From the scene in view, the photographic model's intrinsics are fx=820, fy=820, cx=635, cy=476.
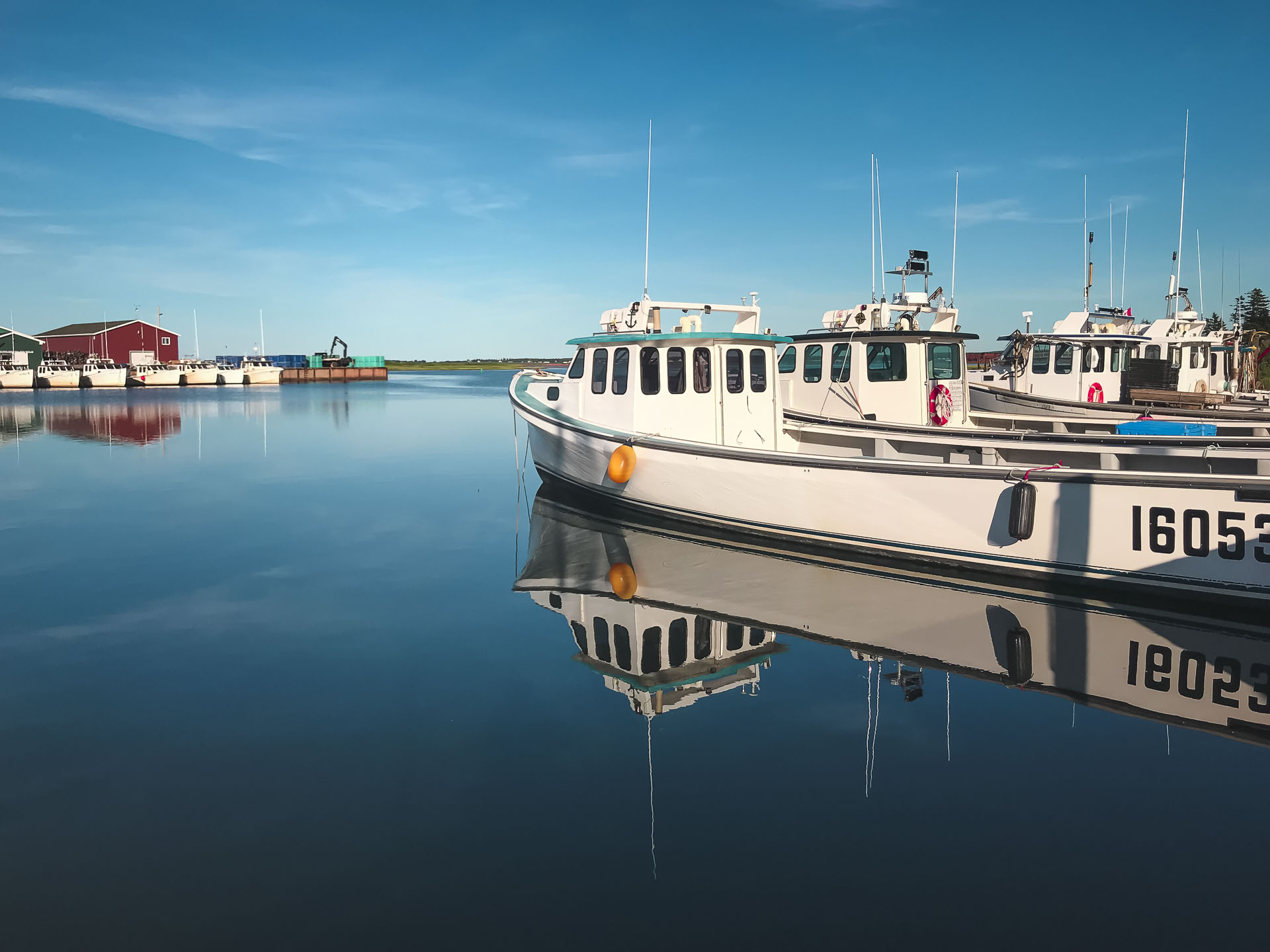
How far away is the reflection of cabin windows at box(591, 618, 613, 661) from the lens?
799 centimetres

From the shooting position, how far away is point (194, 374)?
8256 centimetres

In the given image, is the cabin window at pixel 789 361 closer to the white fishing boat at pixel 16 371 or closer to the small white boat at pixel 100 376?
the white fishing boat at pixel 16 371

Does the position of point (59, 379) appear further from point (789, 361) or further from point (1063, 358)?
point (1063, 358)

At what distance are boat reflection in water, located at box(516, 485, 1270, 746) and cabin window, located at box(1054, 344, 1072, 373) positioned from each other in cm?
1292

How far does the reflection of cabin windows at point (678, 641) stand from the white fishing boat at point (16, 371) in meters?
80.7

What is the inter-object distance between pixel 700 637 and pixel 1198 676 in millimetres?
4420

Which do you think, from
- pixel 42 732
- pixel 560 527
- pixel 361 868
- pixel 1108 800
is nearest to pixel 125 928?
pixel 361 868

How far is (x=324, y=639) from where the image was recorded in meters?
8.35

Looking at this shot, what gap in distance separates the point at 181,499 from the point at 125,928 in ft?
48.6

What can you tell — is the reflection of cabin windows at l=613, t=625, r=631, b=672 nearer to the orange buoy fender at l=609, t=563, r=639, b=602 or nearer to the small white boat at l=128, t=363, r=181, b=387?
the orange buoy fender at l=609, t=563, r=639, b=602

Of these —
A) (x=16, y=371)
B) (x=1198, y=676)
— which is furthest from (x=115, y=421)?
(x=16, y=371)

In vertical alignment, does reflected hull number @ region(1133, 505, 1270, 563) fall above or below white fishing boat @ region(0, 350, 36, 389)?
below

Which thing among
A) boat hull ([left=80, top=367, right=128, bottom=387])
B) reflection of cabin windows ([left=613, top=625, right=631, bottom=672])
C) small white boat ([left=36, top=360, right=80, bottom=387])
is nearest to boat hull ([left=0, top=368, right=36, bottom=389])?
small white boat ([left=36, top=360, right=80, bottom=387])

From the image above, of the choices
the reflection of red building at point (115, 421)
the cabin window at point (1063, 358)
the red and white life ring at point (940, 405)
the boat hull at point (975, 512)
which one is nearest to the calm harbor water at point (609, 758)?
the boat hull at point (975, 512)
